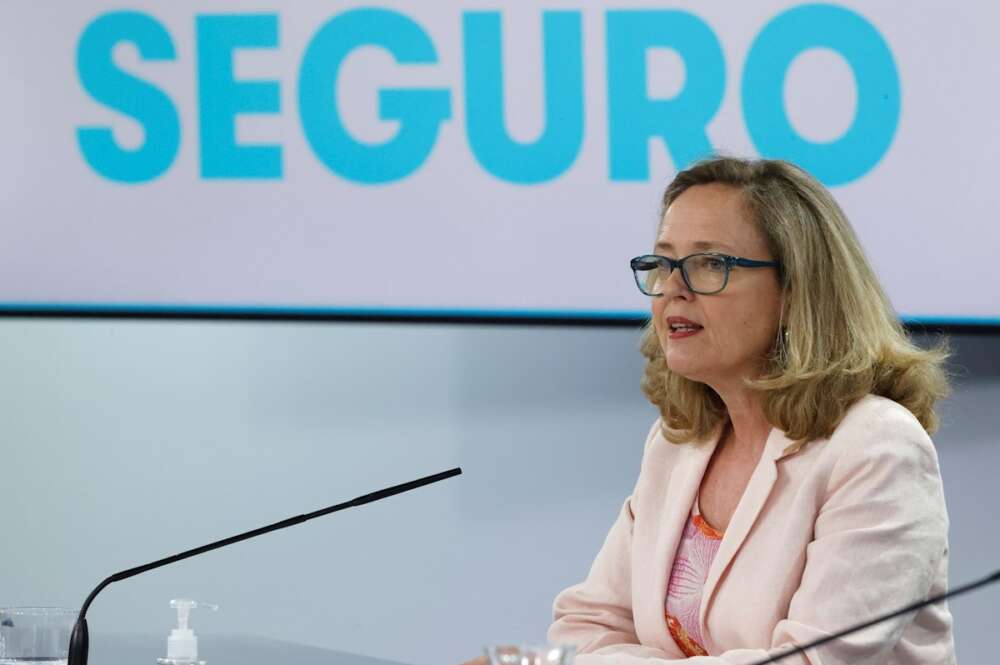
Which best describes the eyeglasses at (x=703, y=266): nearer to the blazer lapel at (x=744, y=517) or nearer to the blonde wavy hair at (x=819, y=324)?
the blonde wavy hair at (x=819, y=324)

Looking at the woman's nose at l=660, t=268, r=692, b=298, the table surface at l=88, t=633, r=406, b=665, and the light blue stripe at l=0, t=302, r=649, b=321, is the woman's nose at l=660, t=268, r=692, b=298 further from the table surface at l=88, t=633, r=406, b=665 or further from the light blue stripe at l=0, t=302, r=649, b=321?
the light blue stripe at l=0, t=302, r=649, b=321

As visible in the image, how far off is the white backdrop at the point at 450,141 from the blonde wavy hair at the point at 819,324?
0.91m

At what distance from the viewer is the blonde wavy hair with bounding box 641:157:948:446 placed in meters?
2.11

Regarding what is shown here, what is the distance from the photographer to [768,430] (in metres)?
2.22

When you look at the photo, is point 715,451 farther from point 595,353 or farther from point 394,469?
point 394,469

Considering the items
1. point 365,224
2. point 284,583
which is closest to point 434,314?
point 365,224

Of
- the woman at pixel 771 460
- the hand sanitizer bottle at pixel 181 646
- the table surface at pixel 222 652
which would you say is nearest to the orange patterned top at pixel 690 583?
the woman at pixel 771 460

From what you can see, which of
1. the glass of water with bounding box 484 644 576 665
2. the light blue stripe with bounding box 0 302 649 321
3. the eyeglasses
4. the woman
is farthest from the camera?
the light blue stripe with bounding box 0 302 649 321

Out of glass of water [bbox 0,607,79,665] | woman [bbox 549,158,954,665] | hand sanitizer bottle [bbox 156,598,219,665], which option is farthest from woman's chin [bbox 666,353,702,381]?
glass of water [bbox 0,607,79,665]

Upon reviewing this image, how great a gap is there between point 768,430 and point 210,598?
178 centimetres

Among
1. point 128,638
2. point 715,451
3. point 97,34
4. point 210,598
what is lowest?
point 210,598

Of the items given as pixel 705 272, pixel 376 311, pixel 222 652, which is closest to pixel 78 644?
pixel 222 652

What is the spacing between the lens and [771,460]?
2111 mm

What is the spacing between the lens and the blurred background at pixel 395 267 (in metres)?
3.11
